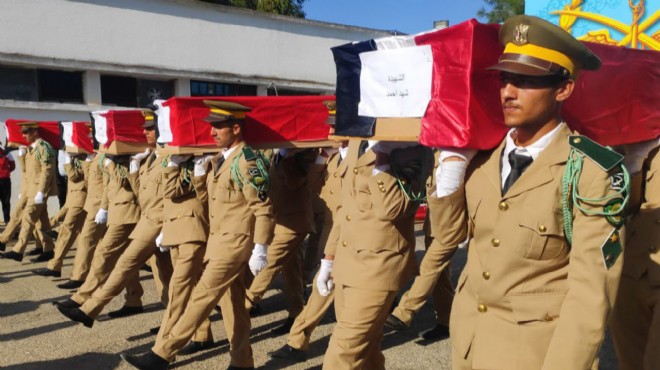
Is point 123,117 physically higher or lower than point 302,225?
higher

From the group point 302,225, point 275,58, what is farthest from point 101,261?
point 275,58

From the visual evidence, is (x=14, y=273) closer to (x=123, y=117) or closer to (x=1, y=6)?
(x=123, y=117)

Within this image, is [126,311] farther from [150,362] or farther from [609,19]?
[609,19]

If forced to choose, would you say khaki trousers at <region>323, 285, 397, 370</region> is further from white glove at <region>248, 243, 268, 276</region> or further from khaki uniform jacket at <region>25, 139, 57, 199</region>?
khaki uniform jacket at <region>25, 139, 57, 199</region>

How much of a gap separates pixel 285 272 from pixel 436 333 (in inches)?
62.0

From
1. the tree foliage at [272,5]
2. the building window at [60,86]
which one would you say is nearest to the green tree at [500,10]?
the tree foliage at [272,5]

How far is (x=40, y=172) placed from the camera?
9.01 metres

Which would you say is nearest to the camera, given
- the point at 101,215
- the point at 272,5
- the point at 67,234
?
the point at 101,215

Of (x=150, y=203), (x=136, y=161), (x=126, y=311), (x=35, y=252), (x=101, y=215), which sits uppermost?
(x=136, y=161)

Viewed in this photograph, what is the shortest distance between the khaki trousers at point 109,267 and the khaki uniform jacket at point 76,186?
2.20 meters

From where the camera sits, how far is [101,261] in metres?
5.87

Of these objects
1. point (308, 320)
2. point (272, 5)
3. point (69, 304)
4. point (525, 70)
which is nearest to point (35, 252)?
point (69, 304)

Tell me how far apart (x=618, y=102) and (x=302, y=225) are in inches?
134

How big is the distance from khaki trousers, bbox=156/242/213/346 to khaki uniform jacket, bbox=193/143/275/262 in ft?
1.32
